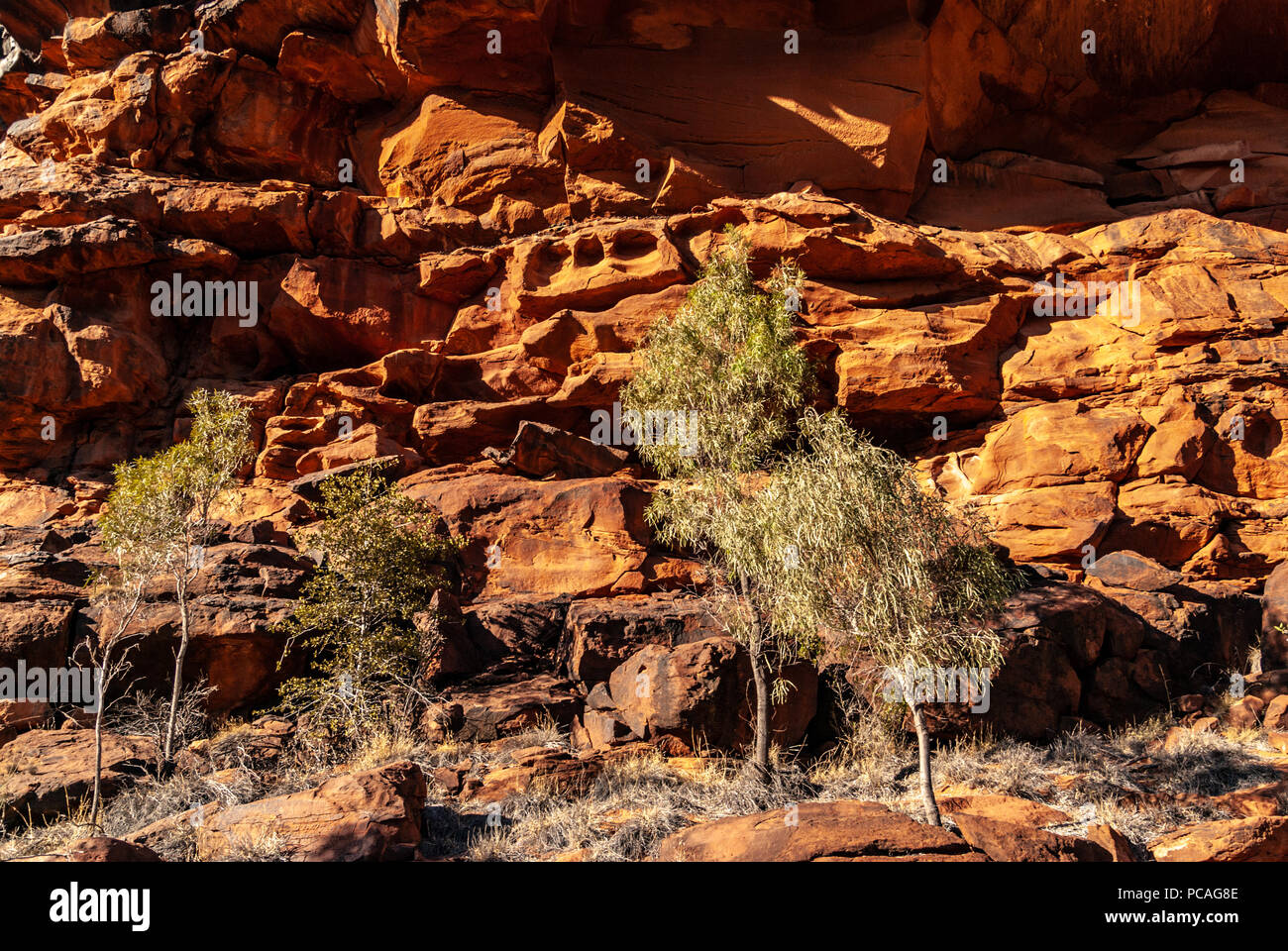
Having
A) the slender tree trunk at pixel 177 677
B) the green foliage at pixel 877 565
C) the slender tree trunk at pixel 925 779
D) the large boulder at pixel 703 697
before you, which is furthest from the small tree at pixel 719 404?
the slender tree trunk at pixel 177 677

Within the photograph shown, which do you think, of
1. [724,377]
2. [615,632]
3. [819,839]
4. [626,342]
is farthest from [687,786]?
[626,342]

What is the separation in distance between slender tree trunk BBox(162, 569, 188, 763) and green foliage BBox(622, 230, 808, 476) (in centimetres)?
809

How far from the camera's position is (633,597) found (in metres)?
16.4

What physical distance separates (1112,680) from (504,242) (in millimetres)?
18985

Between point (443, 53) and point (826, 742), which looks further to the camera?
point (443, 53)

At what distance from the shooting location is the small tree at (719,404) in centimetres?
1399

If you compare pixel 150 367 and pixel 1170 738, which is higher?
pixel 150 367

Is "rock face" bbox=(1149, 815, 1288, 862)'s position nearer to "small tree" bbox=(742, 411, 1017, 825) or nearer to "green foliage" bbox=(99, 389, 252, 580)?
"small tree" bbox=(742, 411, 1017, 825)

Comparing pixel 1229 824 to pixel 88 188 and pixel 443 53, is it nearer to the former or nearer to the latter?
pixel 443 53

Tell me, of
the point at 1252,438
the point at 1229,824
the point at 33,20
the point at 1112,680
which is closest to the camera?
the point at 1229,824

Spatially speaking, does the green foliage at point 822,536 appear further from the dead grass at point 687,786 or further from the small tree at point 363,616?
the small tree at point 363,616

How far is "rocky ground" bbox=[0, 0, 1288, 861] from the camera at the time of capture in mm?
13008

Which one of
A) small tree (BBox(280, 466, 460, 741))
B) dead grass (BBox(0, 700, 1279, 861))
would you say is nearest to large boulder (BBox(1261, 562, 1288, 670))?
dead grass (BBox(0, 700, 1279, 861))

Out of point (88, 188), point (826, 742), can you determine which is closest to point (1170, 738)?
point (826, 742)
